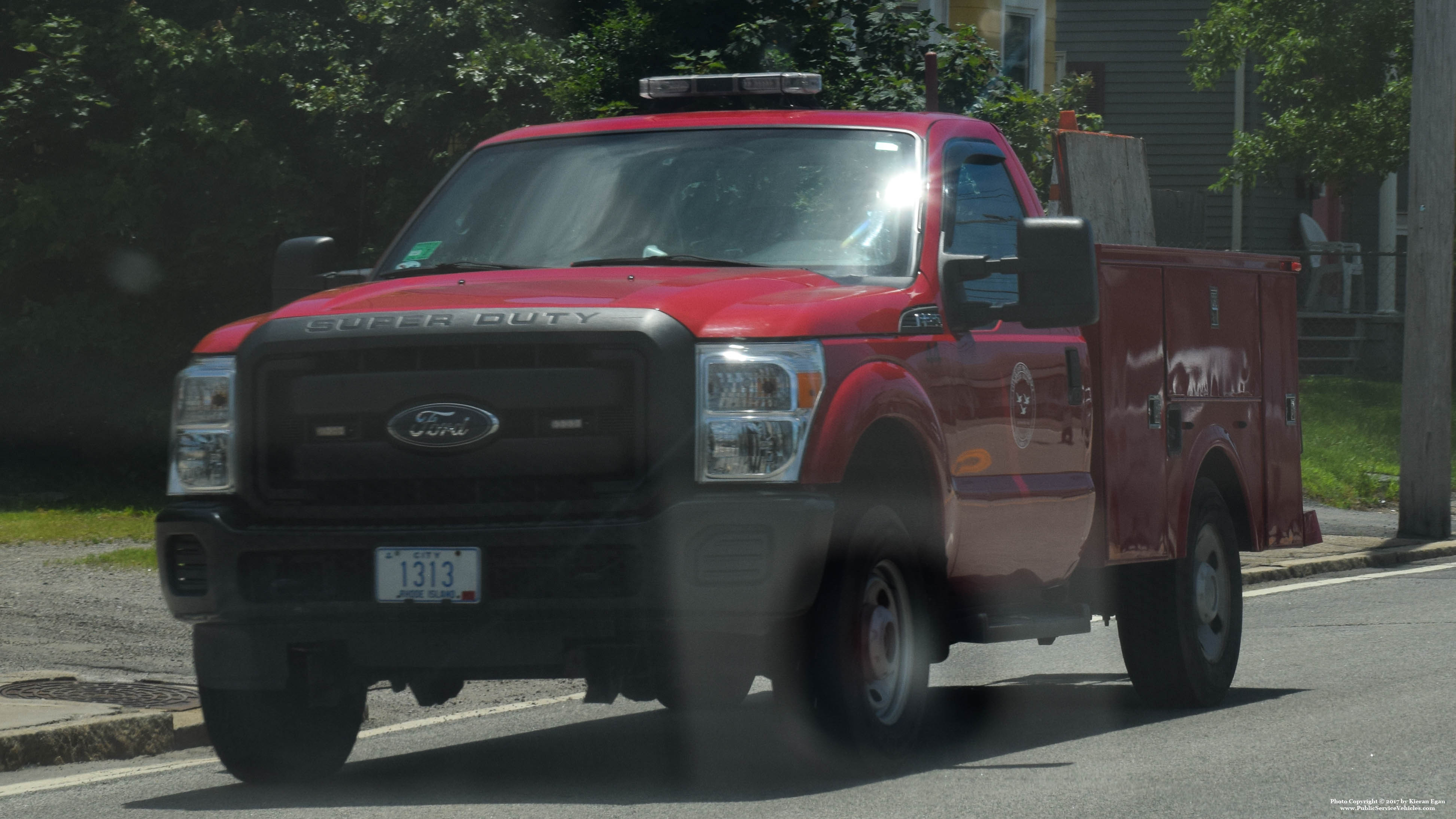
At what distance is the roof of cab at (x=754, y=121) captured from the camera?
7719mm

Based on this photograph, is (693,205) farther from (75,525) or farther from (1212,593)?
(75,525)

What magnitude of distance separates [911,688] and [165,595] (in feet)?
7.71

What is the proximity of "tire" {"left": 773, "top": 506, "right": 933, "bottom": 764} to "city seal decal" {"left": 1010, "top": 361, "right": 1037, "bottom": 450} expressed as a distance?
0.92m

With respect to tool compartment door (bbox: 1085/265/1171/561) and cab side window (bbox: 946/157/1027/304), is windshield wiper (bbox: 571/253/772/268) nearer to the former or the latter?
cab side window (bbox: 946/157/1027/304)

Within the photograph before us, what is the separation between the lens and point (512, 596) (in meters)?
6.09

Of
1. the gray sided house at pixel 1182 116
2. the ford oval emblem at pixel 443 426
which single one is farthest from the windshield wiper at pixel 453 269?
the gray sided house at pixel 1182 116

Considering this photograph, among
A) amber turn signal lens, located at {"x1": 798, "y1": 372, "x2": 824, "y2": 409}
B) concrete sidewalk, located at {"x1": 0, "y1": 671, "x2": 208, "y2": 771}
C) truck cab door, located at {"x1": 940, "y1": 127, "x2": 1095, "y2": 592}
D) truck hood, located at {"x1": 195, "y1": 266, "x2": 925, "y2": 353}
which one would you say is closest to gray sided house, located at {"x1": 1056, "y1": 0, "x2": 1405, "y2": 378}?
truck cab door, located at {"x1": 940, "y1": 127, "x2": 1095, "y2": 592}

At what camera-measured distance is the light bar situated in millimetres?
7832

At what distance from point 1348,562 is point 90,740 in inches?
440

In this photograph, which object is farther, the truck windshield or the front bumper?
the truck windshield

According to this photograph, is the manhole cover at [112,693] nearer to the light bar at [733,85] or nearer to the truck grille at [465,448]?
the truck grille at [465,448]

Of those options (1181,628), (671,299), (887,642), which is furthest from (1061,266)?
(1181,628)

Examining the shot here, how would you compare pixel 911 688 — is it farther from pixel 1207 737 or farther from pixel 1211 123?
pixel 1211 123

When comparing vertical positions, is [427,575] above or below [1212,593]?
above
